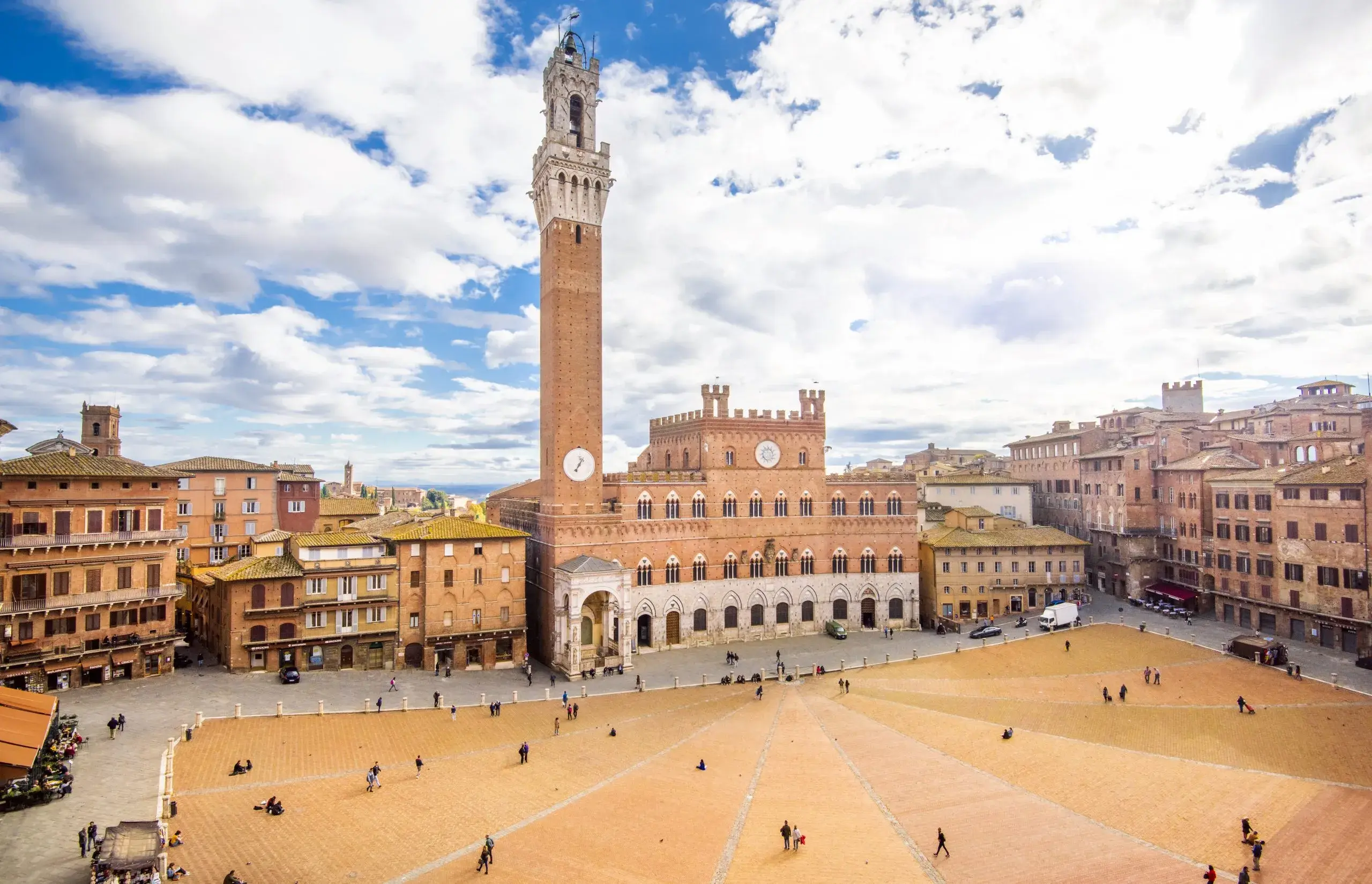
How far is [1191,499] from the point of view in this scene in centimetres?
6431

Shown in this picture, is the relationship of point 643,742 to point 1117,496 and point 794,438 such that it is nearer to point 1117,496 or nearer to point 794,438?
point 794,438

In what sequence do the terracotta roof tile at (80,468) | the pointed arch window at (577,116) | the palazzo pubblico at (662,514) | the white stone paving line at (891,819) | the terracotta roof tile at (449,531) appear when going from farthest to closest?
the pointed arch window at (577,116) < the palazzo pubblico at (662,514) < the terracotta roof tile at (449,531) < the terracotta roof tile at (80,468) < the white stone paving line at (891,819)

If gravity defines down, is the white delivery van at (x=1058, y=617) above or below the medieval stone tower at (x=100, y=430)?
below

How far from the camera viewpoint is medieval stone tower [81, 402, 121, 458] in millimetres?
55844

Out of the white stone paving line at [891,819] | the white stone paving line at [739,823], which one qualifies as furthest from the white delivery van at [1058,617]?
the white stone paving line at [739,823]

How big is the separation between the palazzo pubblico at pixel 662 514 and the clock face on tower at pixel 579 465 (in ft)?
0.31

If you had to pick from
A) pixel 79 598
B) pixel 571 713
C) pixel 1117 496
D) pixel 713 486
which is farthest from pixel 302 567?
pixel 1117 496

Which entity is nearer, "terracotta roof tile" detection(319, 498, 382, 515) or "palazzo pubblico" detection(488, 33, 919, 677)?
"palazzo pubblico" detection(488, 33, 919, 677)

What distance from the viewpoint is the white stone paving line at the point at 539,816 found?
25.2m

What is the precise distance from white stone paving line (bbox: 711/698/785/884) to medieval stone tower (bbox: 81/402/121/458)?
53.2 m

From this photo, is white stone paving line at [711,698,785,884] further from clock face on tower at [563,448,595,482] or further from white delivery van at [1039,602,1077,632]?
white delivery van at [1039,602,1077,632]

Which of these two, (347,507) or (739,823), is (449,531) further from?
(739,823)

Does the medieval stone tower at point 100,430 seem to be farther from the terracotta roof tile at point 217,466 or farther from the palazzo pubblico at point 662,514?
the palazzo pubblico at point 662,514

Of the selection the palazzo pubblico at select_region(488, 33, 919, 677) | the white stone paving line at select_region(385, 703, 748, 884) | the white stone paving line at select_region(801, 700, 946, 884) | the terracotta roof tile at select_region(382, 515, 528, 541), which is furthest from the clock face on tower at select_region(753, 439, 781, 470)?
the white stone paving line at select_region(801, 700, 946, 884)
